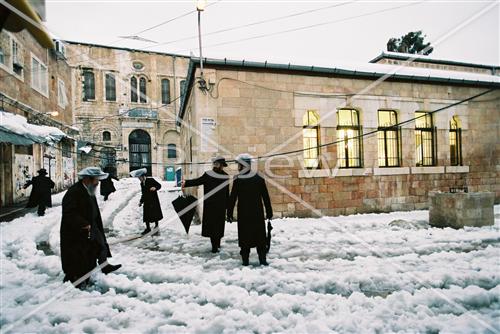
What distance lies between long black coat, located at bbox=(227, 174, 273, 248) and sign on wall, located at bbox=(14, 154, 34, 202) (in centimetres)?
1188

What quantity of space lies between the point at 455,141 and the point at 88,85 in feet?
98.3

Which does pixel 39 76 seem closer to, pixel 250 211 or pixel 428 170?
pixel 250 211

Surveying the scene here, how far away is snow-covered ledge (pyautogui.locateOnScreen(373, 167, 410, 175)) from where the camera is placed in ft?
30.0

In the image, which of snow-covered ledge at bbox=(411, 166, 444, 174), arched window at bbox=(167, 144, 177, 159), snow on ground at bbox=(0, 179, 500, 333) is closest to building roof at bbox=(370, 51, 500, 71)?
snow-covered ledge at bbox=(411, 166, 444, 174)

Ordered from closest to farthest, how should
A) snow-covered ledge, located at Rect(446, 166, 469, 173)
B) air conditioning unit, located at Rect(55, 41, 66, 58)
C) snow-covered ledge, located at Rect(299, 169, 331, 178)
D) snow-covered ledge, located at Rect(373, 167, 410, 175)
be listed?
snow-covered ledge, located at Rect(299, 169, 331, 178), snow-covered ledge, located at Rect(373, 167, 410, 175), snow-covered ledge, located at Rect(446, 166, 469, 173), air conditioning unit, located at Rect(55, 41, 66, 58)

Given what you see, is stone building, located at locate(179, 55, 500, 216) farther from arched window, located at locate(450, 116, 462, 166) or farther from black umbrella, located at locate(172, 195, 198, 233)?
black umbrella, located at locate(172, 195, 198, 233)

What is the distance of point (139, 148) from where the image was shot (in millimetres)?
28156

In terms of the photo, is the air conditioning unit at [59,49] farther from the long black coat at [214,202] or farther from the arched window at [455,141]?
the arched window at [455,141]

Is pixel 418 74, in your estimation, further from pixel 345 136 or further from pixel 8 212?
pixel 8 212

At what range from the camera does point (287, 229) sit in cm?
695

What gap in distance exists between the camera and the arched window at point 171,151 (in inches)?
1133

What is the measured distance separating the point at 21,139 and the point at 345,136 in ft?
37.1

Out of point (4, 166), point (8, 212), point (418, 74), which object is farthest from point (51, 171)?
point (418, 74)

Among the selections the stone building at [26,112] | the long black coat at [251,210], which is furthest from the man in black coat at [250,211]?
the stone building at [26,112]
